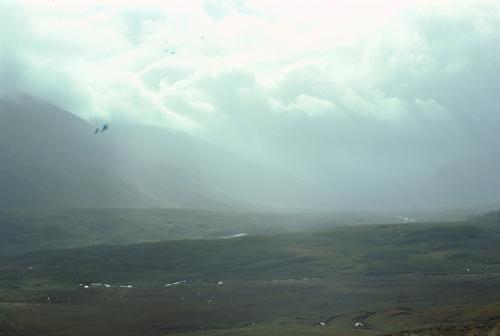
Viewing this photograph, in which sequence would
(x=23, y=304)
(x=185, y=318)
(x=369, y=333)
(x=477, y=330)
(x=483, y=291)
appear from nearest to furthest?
1. (x=477, y=330)
2. (x=369, y=333)
3. (x=185, y=318)
4. (x=483, y=291)
5. (x=23, y=304)

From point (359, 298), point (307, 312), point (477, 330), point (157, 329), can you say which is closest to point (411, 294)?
point (359, 298)

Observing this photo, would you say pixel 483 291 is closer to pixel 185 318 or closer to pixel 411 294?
pixel 411 294

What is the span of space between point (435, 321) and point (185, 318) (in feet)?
201

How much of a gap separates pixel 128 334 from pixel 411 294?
Answer: 268 ft

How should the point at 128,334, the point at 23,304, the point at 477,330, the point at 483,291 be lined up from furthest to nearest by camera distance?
the point at 23,304 → the point at 483,291 → the point at 128,334 → the point at 477,330

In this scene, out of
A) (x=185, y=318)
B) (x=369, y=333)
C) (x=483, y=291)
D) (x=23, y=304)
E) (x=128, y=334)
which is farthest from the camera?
(x=23, y=304)

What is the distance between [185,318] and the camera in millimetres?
158250

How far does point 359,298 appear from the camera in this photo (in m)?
180

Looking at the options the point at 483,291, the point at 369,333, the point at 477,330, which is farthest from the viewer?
the point at 483,291

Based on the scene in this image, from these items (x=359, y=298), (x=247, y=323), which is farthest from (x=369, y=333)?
(x=359, y=298)

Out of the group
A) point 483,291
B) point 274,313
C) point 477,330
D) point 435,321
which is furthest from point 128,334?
point 483,291

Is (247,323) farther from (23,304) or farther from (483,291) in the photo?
(23,304)

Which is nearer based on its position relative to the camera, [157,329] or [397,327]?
[397,327]

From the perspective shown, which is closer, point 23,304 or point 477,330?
point 477,330
